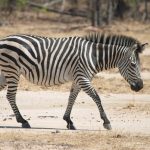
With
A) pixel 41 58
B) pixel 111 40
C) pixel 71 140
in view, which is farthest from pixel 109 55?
pixel 71 140

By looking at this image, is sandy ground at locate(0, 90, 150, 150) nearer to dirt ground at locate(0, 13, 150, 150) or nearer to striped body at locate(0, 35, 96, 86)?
dirt ground at locate(0, 13, 150, 150)

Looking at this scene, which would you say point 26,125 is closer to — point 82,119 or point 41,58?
point 41,58

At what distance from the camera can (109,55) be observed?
1277 centimetres

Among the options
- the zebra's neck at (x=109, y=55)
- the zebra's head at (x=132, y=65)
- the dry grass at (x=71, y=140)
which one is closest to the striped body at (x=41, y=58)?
the zebra's neck at (x=109, y=55)

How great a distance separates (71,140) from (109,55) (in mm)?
2874

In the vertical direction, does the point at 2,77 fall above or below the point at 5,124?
above

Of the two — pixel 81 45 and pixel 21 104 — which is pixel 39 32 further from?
pixel 81 45

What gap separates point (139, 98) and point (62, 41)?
14.7ft

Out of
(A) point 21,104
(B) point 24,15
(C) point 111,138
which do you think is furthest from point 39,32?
(C) point 111,138

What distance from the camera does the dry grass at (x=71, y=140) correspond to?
9875 millimetres

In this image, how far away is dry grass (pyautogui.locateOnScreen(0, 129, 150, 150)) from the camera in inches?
389

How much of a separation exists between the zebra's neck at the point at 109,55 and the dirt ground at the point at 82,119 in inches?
47.7

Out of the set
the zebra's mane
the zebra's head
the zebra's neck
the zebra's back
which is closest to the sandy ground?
the zebra's head

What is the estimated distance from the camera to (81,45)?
41.2ft
